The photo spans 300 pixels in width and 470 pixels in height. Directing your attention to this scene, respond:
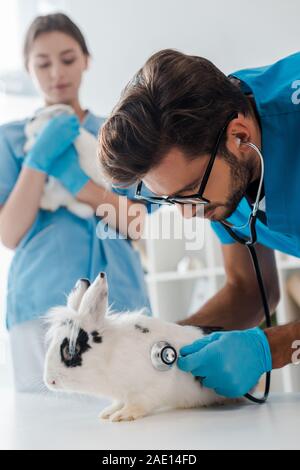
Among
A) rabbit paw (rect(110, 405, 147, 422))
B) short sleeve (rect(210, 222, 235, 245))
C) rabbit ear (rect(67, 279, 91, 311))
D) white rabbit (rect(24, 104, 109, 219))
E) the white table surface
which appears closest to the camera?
the white table surface

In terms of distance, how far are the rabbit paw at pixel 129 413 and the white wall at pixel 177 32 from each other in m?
1.70

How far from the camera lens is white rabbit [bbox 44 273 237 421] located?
40.2 inches

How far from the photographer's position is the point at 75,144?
165cm

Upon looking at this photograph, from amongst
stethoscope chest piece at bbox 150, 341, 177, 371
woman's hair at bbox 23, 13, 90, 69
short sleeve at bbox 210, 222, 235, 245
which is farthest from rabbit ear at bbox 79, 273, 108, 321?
woman's hair at bbox 23, 13, 90, 69

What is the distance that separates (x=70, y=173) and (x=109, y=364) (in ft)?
2.24

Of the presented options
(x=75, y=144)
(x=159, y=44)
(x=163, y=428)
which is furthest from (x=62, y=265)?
(x=159, y=44)

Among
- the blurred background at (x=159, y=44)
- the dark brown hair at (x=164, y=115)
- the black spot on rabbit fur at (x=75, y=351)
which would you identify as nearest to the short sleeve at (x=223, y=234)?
the dark brown hair at (x=164, y=115)

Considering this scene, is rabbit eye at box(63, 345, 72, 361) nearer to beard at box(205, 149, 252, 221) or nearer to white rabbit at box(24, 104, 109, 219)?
beard at box(205, 149, 252, 221)

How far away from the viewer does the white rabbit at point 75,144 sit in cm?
157

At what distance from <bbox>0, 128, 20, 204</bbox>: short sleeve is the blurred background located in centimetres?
116

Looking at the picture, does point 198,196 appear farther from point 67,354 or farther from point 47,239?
point 47,239

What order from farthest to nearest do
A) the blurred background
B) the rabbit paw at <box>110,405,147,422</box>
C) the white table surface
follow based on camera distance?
the blurred background
the rabbit paw at <box>110,405,147,422</box>
the white table surface

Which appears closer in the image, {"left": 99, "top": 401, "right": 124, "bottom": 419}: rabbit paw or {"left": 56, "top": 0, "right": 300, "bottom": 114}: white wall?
{"left": 99, "top": 401, "right": 124, "bottom": 419}: rabbit paw
